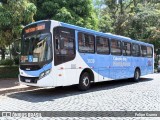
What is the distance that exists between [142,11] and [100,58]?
21.9m

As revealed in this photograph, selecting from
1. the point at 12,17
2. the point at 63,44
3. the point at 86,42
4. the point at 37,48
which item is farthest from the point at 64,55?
the point at 12,17

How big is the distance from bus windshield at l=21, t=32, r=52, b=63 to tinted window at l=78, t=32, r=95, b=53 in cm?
189

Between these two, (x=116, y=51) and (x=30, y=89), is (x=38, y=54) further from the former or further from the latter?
(x=116, y=51)

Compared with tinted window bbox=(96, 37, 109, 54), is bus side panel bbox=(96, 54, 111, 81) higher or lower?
lower

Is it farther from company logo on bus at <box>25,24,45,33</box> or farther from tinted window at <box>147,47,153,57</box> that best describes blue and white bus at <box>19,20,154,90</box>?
tinted window at <box>147,47,153,57</box>

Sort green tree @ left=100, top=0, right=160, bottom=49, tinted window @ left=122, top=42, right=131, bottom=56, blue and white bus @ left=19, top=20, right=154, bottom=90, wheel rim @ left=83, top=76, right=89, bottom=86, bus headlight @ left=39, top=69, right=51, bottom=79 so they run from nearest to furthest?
bus headlight @ left=39, top=69, right=51, bottom=79, blue and white bus @ left=19, top=20, right=154, bottom=90, wheel rim @ left=83, top=76, right=89, bottom=86, tinted window @ left=122, top=42, right=131, bottom=56, green tree @ left=100, top=0, right=160, bottom=49

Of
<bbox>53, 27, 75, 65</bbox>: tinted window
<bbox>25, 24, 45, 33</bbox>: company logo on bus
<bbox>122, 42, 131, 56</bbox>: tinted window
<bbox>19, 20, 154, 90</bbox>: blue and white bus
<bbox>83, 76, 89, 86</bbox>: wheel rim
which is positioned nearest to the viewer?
<bbox>19, 20, 154, 90</bbox>: blue and white bus

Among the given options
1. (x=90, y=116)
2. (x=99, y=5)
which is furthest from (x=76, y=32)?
(x=99, y=5)

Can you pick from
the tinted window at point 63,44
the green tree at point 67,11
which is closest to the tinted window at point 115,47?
the tinted window at point 63,44

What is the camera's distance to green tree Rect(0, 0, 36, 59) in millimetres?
14290

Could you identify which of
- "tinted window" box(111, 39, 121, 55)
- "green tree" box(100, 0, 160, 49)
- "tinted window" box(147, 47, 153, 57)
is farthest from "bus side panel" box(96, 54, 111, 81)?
"green tree" box(100, 0, 160, 49)

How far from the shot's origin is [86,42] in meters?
12.5

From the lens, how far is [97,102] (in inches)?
373

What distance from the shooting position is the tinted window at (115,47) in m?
14.6
